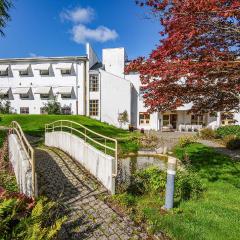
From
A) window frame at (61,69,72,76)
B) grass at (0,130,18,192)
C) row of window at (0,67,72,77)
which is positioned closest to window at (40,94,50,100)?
row of window at (0,67,72,77)

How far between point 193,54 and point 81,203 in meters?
4.86

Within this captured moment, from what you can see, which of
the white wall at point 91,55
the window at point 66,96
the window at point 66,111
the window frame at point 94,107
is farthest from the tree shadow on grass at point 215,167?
the white wall at point 91,55

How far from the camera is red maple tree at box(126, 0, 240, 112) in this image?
5574mm

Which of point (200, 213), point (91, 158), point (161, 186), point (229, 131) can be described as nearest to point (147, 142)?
point (229, 131)

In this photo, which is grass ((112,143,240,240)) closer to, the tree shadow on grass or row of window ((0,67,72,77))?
the tree shadow on grass

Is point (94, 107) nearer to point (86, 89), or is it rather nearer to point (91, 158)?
point (86, 89)

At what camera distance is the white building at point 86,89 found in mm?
32062

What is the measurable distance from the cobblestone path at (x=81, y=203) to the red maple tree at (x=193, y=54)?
3.29m

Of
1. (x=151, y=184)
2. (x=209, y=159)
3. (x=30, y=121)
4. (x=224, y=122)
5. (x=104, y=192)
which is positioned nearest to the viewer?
(x=104, y=192)

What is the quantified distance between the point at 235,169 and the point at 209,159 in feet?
6.61

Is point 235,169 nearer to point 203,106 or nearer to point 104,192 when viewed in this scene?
point 203,106

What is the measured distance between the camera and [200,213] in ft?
18.5

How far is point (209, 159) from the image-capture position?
12141 millimetres

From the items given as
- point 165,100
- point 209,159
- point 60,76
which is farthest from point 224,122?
point 165,100
